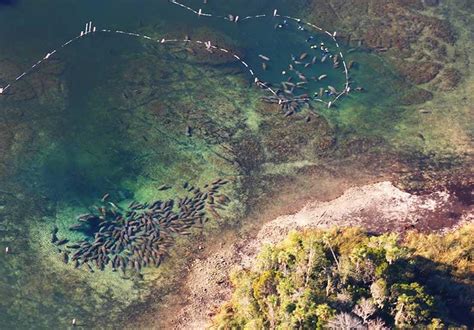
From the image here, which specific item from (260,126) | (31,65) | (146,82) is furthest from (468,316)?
(31,65)

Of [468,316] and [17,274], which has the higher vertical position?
[468,316]

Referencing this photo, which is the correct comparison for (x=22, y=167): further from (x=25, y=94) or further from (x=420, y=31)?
(x=420, y=31)

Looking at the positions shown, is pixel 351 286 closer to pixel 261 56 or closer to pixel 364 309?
pixel 364 309

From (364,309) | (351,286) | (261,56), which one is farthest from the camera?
(261,56)

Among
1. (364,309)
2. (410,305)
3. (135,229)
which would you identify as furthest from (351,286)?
(135,229)

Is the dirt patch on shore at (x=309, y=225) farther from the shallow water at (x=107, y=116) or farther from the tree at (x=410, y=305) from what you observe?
the tree at (x=410, y=305)

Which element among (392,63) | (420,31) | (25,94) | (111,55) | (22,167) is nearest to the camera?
(22,167)

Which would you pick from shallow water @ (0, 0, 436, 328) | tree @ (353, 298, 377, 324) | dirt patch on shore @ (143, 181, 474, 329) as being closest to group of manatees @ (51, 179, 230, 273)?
shallow water @ (0, 0, 436, 328)
